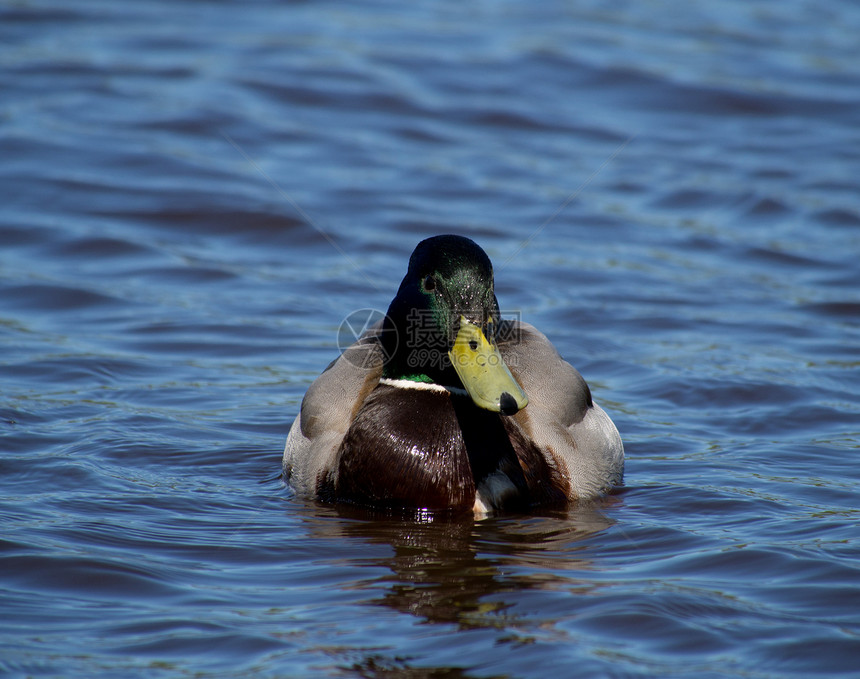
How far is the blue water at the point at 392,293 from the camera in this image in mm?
3955

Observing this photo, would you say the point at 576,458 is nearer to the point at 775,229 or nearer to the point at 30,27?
the point at 775,229

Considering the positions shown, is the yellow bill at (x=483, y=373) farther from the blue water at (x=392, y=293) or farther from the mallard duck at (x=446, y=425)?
the blue water at (x=392, y=293)

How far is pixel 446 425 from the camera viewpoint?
5.11 m

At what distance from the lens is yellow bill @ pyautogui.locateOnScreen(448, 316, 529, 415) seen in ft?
15.0

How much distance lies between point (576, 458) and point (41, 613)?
7.87 ft

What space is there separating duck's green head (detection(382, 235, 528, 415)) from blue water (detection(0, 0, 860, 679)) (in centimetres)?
63

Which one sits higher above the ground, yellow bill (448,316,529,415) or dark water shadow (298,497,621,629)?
yellow bill (448,316,529,415)

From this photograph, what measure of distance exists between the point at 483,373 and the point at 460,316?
0.29 metres

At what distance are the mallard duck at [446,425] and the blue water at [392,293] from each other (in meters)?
0.17

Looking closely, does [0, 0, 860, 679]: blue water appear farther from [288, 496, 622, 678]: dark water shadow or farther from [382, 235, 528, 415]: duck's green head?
[382, 235, 528, 415]: duck's green head

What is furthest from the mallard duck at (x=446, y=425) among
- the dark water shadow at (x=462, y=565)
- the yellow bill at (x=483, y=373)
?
the dark water shadow at (x=462, y=565)

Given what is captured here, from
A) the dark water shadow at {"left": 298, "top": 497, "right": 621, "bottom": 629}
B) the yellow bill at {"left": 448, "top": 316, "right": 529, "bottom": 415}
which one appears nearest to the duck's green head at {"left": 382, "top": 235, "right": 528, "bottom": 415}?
the yellow bill at {"left": 448, "top": 316, "right": 529, "bottom": 415}

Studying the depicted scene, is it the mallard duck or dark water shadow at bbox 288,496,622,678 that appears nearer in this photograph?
dark water shadow at bbox 288,496,622,678

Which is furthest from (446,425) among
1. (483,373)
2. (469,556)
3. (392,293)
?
(392,293)
